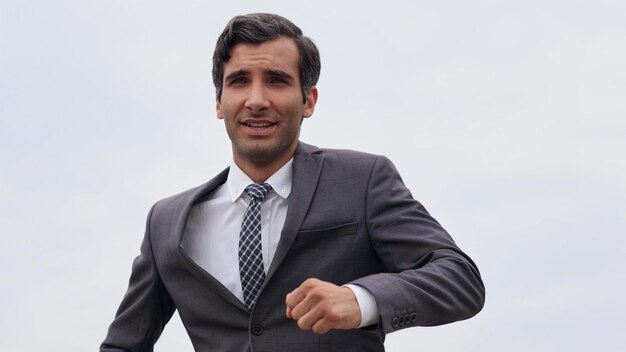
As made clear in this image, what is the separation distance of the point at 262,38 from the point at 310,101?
423mm

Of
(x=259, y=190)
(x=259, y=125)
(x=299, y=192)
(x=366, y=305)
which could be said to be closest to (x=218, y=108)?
(x=259, y=125)

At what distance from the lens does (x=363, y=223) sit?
489cm

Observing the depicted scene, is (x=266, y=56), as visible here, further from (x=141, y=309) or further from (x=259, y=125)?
(x=141, y=309)

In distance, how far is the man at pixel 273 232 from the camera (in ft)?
15.7

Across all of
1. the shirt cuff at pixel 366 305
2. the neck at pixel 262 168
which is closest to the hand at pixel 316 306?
the shirt cuff at pixel 366 305

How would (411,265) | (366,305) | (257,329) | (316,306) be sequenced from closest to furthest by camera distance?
(316,306), (366,305), (411,265), (257,329)

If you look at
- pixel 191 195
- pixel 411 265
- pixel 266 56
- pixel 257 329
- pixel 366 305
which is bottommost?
pixel 257 329

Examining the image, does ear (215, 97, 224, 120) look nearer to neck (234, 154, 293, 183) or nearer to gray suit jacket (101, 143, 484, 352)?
neck (234, 154, 293, 183)

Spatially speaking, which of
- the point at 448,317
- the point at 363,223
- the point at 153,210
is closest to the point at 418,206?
the point at 363,223

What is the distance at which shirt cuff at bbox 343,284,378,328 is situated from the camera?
4.15 m

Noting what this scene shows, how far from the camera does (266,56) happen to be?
5008 millimetres

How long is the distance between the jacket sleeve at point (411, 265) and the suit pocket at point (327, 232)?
8cm

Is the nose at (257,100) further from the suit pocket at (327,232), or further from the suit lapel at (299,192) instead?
the suit pocket at (327,232)

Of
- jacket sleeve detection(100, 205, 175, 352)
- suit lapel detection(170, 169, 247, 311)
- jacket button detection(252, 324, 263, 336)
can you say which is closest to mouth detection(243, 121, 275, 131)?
suit lapel detection(170, 169, 247, 311)
